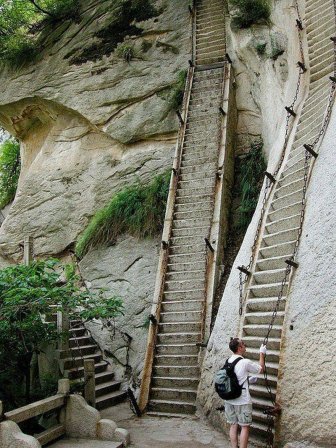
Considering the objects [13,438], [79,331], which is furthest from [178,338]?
[13,438]

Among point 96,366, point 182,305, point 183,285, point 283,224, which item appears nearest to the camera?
point 283,224

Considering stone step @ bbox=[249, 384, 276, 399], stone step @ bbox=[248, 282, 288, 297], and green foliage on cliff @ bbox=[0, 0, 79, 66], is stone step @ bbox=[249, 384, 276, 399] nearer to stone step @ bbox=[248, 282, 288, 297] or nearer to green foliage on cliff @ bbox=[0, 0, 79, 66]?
stone step @ bbox=[248, 282, 288, 297]

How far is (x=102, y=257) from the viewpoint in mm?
12750

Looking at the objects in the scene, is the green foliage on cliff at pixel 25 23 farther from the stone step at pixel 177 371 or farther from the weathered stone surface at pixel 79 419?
the weathered stone surface at pixel 79 419

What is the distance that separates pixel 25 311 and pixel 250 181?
683cm

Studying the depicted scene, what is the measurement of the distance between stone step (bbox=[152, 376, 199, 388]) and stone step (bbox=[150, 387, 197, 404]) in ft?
0.34

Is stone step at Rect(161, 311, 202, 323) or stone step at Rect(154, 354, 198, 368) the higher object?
stone step at Rect(161, 311, 202, 323)

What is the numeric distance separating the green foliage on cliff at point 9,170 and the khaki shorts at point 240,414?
52.7ft

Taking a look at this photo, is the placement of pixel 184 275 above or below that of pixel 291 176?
below

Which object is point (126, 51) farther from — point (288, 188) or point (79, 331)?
point (79, 331)

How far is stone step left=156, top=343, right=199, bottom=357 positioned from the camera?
355 inches

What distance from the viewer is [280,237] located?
26.5 ft

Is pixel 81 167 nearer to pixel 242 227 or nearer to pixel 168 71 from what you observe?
pixel 168 71

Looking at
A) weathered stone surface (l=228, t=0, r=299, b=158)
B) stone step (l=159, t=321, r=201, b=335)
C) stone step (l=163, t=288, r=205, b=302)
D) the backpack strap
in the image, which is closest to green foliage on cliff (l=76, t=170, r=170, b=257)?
stone step (l=163, t=288, r=205, b=302)
